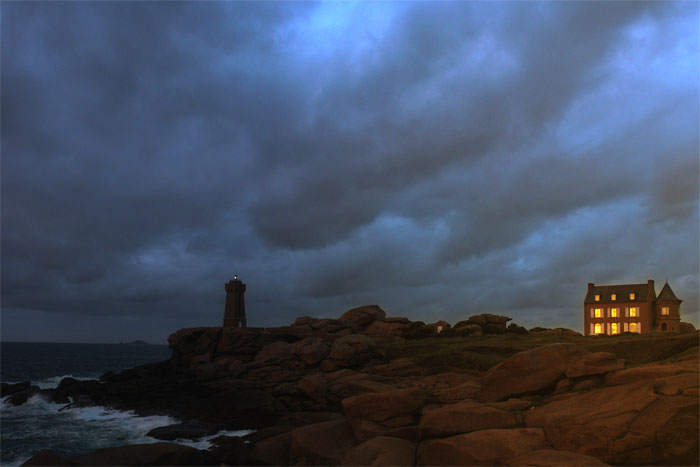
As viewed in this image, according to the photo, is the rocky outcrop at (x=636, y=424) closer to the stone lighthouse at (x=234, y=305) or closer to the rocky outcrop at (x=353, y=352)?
the rocky outcrop at (x=353, y=352)

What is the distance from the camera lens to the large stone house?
196 feet

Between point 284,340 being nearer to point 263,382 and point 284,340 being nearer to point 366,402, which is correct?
point 263,382

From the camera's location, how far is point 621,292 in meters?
63.4

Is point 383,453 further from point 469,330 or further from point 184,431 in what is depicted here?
point 469,330

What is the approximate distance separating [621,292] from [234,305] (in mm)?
53766

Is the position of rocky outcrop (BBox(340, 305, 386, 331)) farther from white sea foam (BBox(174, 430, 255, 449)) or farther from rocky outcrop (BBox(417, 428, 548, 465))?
rocky outcrop (BBox(417, 428, 548, 465))

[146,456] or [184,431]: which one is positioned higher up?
[146,456]

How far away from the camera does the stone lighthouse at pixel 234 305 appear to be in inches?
2987

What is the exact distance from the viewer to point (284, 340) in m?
54.5

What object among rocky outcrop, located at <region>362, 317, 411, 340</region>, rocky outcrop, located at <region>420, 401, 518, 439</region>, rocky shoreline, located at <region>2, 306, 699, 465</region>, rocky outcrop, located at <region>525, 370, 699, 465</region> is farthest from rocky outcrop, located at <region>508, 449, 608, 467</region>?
rocky outcrop, located at <region>362, 317, 411, 340</region>

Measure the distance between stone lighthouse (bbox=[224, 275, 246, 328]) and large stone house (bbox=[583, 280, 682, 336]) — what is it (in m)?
49.0

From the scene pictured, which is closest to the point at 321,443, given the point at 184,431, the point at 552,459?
the point at 552,459

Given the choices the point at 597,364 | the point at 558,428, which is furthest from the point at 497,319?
the point at 558,428

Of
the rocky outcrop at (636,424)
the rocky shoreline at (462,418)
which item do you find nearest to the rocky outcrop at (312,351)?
the rocky shoreline at (462,418)
